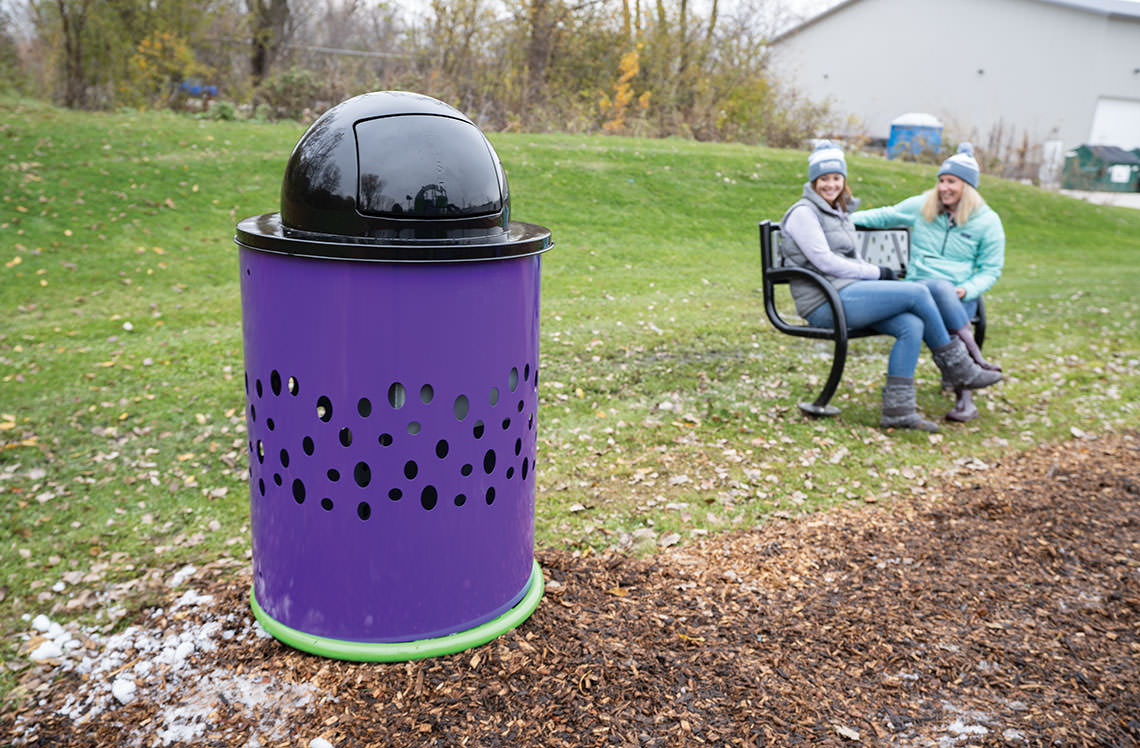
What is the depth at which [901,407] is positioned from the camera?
5289 mm

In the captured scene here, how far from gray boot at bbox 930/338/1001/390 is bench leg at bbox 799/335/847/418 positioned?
0.56 meters

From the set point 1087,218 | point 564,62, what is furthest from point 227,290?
point 1087,218

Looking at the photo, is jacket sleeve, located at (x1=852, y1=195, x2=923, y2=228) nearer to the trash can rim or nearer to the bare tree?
the trash can rim

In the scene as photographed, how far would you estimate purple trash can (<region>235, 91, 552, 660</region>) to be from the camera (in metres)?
2.46

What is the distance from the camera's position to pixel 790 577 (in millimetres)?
3541

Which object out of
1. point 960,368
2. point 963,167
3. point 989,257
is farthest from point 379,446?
point 989,257

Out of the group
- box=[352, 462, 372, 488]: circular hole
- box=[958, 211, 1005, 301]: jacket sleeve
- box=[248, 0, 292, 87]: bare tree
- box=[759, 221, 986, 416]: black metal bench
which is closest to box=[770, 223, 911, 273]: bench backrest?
box=[759, 221, 986, 416]: black metal bench

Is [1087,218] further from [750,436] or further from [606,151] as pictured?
[750,436]

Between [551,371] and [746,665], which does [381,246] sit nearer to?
[746,665]

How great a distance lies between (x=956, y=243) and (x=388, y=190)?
452cm

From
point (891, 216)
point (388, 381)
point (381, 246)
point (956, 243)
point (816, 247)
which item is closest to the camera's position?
point (381, 246)

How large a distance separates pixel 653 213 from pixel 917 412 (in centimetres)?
721

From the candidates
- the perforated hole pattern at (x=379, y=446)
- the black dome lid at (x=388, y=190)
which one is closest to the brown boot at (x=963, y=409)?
the perforated hole pattern at (x=379, y=446)

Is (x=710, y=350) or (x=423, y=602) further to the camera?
(x=710, y=350)
